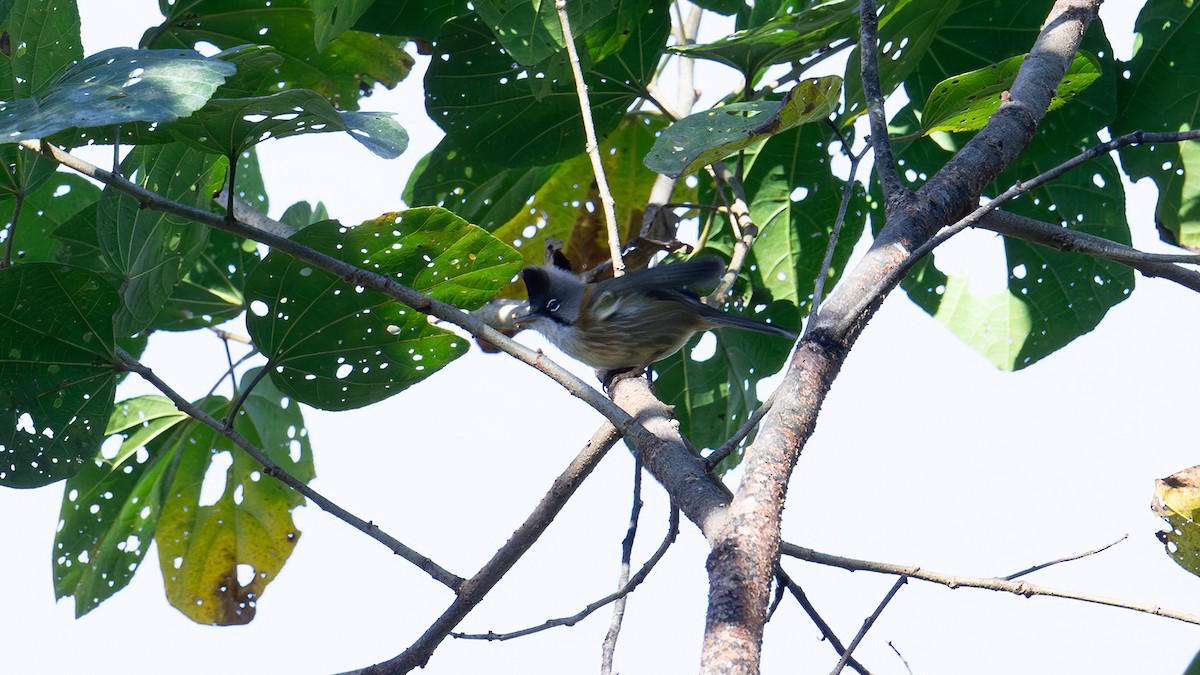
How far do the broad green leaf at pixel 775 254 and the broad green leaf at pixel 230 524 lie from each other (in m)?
1.60

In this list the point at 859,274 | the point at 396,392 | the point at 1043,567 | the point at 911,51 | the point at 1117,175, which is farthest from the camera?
the point at 1117,175

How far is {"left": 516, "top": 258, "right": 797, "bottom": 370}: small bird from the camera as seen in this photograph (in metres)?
3.56

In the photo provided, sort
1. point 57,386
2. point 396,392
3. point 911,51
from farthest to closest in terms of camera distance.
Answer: point 911,51 → point 396,392 → point 57,386

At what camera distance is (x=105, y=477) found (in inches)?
146

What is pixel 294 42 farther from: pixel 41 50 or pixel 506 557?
pixel 506 557

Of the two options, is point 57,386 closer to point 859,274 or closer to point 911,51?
point 859,274

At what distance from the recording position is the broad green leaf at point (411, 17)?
3.45 m

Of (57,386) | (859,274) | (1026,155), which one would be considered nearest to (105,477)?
(57,386)

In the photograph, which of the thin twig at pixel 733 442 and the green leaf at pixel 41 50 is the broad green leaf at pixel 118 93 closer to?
the green leaf at pixel 41 50

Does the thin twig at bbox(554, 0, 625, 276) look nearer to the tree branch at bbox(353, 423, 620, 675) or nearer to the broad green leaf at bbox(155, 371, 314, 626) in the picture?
the tree branch at bbox(353, 423, 620, 675)

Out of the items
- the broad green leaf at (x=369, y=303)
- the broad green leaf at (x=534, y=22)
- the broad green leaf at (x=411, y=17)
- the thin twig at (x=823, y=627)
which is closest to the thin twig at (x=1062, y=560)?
the thin twig at (x=823, y=627)

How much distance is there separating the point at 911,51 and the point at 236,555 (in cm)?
303

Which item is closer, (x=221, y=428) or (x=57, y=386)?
(x=221, y=428)

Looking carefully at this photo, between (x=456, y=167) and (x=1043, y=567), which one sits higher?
(x=456, y=167)
